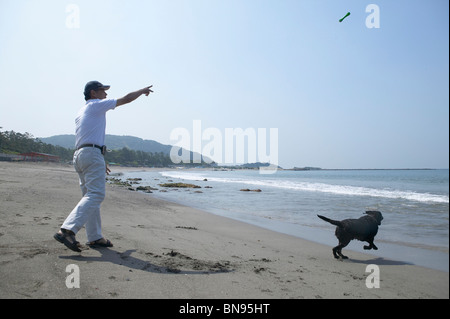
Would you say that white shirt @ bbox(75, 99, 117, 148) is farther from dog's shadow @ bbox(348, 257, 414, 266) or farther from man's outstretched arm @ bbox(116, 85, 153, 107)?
dog's shadow @ bbox(348, 257, 414, 266)

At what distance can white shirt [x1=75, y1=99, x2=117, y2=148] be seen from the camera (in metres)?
3.64

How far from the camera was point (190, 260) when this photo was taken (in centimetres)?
359

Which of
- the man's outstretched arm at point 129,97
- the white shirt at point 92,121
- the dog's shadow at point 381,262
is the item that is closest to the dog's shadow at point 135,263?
the white shirt at point 92,121

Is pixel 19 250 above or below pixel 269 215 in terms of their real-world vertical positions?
above

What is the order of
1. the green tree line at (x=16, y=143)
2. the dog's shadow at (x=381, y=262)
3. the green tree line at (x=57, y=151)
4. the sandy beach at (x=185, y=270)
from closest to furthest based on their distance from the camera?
1. the sandy beach at (x=185, y=270)
2. the dog's shadow at (x=381, y=262)
3. the green tree line at (x=16, y=143)
4. the green tree line at (x=57, y=151)

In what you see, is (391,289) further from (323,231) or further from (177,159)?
(177,159)

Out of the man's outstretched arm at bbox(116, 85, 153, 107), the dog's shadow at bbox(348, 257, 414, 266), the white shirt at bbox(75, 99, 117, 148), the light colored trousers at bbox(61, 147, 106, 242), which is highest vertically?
the man's outstretched arm at bbox(116, 85, 153, 107)

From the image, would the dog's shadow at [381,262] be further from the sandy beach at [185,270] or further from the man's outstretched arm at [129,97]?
the man's outstretched arm at [129,97]

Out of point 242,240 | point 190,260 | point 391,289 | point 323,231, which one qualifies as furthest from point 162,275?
point 323,231

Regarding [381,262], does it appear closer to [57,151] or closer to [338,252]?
[338,252]

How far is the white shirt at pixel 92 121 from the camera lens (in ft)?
12.0

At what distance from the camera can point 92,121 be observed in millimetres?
3699

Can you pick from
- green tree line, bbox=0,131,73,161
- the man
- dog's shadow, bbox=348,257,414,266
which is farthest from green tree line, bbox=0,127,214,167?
dog's shadow, bbox=348,257,414,266

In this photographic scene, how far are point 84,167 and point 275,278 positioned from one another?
2827mm
